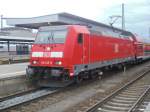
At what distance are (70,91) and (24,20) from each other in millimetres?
10400

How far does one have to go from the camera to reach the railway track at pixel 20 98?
448 inches

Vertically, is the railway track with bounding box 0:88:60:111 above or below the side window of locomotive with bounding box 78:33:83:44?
below

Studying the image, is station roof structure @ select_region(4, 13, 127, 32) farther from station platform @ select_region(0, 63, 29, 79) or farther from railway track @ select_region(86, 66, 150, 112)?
railway track @ select_region(86, 66, 150, 112)

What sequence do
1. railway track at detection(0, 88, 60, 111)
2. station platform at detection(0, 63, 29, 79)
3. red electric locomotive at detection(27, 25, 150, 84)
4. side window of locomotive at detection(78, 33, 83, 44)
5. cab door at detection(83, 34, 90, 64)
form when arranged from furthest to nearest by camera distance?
station platform at detection(0, 63, 29, 79), cab door at detection(83, 34, 90, 64), side window of locomotive at detection(78, 33, 83, 44), red electric locomotive at detection(27, 25, 150, 84), railway track at detection(0, 88, 60, 111)

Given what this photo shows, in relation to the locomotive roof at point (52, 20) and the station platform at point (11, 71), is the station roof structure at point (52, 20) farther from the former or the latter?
the station platform at point (11, 71)

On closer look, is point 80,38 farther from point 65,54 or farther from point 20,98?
point 20,98

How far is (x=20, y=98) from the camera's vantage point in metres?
13.0

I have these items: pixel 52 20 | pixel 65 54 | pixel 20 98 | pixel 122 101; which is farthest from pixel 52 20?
pixel 122 101

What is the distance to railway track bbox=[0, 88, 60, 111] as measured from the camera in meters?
11.4

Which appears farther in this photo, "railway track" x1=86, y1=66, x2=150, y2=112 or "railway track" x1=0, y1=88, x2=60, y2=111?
"railway track" x1=0, y1=88, x2=60, y2=111

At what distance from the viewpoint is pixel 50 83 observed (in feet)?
50.3

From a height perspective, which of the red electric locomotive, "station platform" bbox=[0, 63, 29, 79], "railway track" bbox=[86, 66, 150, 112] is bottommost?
"railway track" bbox=[86, 66, 150, 112]

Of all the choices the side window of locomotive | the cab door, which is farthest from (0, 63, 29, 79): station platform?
the side window of locomotive

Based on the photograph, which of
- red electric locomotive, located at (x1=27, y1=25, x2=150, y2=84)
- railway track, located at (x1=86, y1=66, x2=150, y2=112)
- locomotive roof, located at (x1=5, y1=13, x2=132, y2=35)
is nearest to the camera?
railway track, located at (x1=86, y1=66, x2=150, y2=112)
